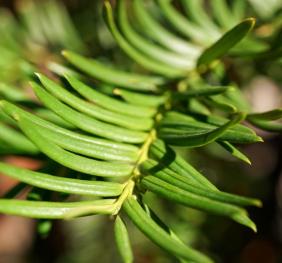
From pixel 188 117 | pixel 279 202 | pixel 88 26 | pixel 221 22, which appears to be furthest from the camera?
pixel 279 202

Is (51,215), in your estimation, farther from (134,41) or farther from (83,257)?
(83,257)

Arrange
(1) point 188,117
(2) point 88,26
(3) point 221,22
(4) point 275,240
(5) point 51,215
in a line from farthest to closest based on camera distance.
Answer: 1. (4) point 275,240
2. (2) point 88,26
3. (3) point 221,22
4. (1) point 188,117
5. (5) point 51,215

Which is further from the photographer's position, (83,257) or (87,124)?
(83,257)

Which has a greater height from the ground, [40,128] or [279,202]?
[40,128]

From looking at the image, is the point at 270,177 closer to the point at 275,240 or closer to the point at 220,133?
the point at 275,240

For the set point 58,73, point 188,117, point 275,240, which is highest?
point 58,73

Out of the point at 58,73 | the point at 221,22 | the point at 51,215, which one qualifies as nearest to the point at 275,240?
the point at 221,22

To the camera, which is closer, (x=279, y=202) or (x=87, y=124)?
(x=87, y=124)

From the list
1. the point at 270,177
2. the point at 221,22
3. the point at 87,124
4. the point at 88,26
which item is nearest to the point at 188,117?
the point at 87,124

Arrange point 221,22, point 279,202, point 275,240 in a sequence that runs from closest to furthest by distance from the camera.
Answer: point 221,22 < point 275,240 < point 279,202
